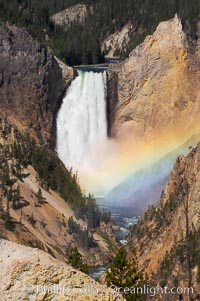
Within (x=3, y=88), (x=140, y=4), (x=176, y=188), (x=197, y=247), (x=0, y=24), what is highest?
(x=140, y=4)

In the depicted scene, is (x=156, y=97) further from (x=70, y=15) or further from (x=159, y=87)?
(x=70, y=15)

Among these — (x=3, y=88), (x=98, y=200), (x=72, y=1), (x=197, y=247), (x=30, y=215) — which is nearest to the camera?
(x=197, y=247)

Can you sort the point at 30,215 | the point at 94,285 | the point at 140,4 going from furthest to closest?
the point at 140,4, the point at 30,215, the point at 94,285

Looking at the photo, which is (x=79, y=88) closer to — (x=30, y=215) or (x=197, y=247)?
(x=30, y=215)

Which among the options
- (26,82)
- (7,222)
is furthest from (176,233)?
(26,82)

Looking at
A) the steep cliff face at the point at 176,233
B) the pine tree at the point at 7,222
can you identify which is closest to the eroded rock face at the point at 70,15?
the pine tree at the point at 7,222

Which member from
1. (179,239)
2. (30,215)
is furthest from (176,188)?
(30,215)

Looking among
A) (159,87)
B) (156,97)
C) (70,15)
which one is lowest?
(156,97)
